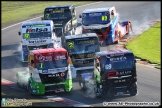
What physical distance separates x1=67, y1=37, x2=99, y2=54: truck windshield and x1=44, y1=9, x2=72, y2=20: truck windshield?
1384 cm

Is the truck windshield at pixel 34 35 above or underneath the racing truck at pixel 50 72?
above

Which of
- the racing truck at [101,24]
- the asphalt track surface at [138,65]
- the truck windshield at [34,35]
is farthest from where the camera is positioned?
the racing truck at [101,24]

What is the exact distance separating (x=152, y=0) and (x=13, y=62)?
113 ft

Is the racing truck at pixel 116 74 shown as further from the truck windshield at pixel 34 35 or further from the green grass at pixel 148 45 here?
the truck windshield at pixel 34 35

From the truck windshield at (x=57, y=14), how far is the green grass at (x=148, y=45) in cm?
642

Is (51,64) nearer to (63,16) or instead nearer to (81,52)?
(81,52)

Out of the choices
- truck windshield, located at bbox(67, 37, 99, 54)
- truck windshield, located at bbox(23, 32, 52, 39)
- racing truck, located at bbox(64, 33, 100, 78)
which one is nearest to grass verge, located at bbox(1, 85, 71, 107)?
racing truck, located at bbox(64, 33, 100, 78)

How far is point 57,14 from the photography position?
46.4m

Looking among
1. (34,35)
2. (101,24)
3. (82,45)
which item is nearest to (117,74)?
(82,45)

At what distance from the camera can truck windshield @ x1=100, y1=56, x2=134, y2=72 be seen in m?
26.6

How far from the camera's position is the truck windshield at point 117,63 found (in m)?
26.6

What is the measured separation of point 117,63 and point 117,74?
0.57 meters

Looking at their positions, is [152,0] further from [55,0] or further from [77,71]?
[77,71]

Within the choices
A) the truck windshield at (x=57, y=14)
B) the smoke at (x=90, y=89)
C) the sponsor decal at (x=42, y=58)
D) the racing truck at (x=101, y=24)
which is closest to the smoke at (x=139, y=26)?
the racing truck at (x=101, y=24)
